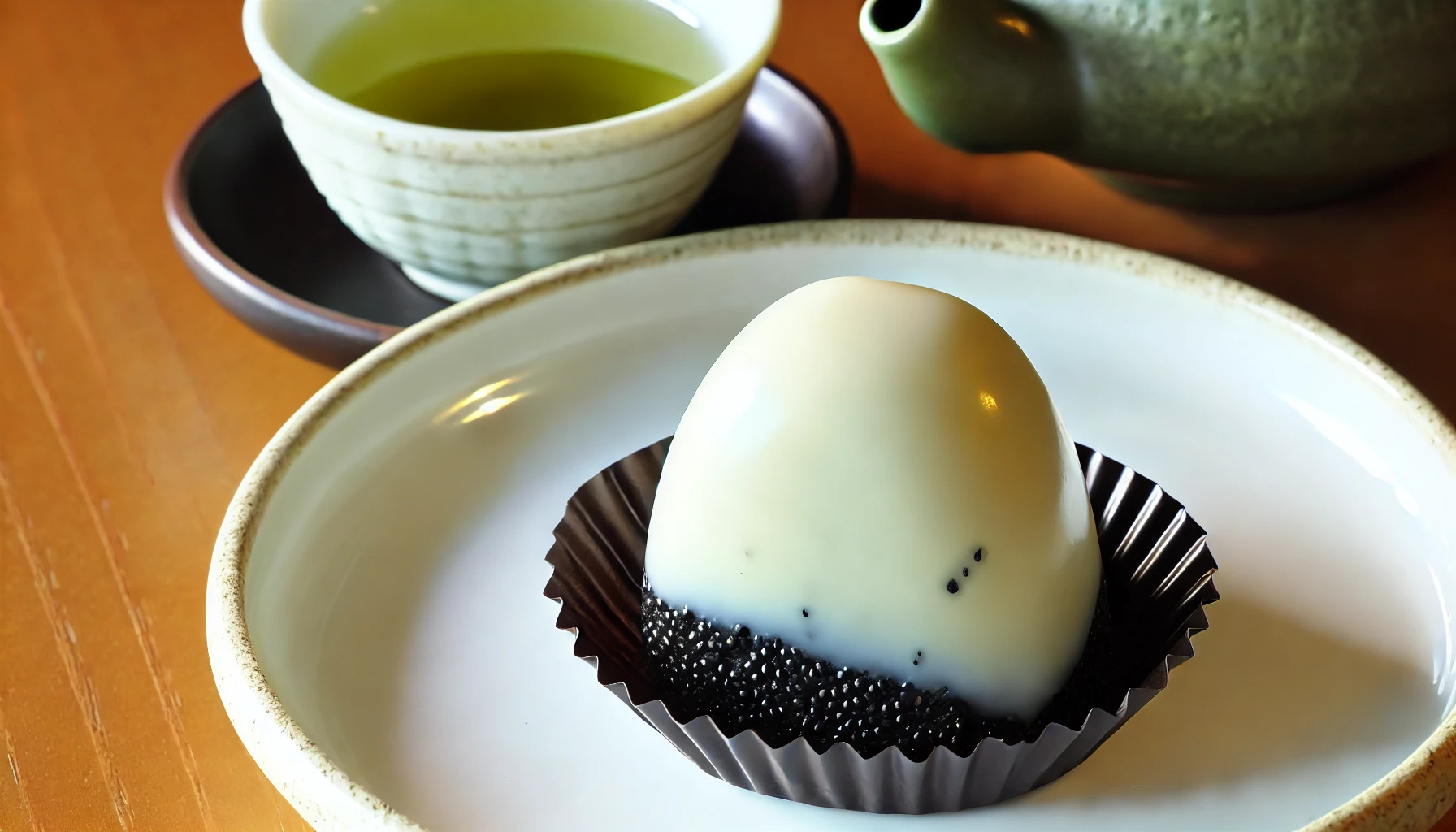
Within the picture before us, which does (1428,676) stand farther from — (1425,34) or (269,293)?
(269,293)

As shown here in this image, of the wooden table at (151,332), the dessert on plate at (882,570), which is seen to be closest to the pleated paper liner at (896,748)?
the dessert on plate at (882,570)

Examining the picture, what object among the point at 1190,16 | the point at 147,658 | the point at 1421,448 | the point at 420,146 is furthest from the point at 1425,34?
the point at 147,658

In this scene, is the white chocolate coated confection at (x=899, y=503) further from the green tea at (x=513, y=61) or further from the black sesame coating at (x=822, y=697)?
the green tea at (x=513, y=61)

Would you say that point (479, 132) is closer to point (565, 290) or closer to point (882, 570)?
point (565, 290)

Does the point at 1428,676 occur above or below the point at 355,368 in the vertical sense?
above

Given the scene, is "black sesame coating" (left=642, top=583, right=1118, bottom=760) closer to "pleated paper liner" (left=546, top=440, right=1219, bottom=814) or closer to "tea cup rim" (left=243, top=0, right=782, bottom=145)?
"pleated paper liner" (left=546, top=440, right=1219, bottom=814)

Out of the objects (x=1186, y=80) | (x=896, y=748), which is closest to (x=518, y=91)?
(x=1186, y=80)

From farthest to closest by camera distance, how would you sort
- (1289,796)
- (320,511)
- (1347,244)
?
(1347,244) < (320,511) < (1289,796)
